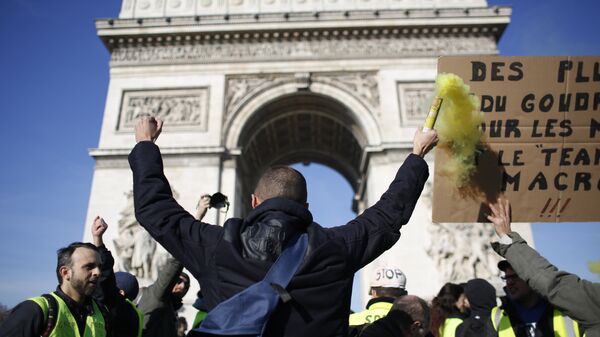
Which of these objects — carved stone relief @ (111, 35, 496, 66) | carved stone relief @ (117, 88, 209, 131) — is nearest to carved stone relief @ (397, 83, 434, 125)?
carved stone relief @ (111, 35, 496, 66)

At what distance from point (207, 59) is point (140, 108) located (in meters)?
2.63

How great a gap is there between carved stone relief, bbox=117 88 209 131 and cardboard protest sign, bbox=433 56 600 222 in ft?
38.2

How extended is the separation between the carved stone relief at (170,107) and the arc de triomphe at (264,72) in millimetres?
32

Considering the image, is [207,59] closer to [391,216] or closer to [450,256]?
[450,256]

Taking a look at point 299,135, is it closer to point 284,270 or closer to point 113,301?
point 113,301

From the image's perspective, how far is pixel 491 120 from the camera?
2738 millimetres

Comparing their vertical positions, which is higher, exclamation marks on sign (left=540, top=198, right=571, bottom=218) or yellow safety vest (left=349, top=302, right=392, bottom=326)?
exclamation marks on sign (left=540, top=198, right=571, bottom=218)

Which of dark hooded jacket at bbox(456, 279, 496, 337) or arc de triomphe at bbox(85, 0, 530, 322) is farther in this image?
arc de triomphe at bbox(85, 0, 530, 322)

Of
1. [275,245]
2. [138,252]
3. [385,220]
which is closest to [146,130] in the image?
[275,245]

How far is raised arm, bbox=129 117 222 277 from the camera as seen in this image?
159 centimetres

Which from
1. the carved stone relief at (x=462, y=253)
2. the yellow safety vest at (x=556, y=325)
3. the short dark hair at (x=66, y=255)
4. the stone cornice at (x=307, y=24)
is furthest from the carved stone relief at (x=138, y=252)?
the yellow safety vest at (x=556, y=325)

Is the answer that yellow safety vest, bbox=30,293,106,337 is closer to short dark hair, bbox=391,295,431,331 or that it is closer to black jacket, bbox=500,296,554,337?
short dark hair, bbox=391,295,431,331

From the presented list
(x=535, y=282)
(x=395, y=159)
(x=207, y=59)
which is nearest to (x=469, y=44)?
(x=395, y=159)

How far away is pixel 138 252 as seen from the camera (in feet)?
38.3
